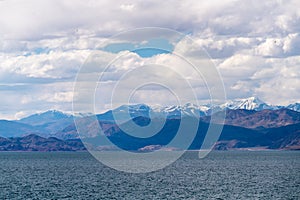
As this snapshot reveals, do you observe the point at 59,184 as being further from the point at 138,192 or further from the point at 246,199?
the point at 246,199

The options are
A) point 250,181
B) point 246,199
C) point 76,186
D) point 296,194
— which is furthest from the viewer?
point 250,181

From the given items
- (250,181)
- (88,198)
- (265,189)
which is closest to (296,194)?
(265,189)

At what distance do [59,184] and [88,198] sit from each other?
134 ft

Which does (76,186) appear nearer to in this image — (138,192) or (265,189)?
(138,192)

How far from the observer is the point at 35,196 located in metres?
132

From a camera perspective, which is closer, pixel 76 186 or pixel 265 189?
pixel 265 189

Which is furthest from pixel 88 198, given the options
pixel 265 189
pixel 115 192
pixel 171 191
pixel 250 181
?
pixel 250 181

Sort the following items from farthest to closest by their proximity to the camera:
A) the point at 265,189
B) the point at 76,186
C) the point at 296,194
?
1. the point at 76,186
2. the point at 265,189
3. the point at 296,194

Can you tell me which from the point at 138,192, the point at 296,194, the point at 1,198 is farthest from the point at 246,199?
the point at 1,198

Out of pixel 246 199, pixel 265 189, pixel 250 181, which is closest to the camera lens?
pixel 246 199

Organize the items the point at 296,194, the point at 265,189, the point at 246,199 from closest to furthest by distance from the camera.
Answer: the point at 246,199
the point at 296,194
the point at 265,189

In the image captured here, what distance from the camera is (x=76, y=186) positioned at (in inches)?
6289

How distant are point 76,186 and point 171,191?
3415 cm

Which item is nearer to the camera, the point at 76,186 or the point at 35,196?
the point at 35,196
